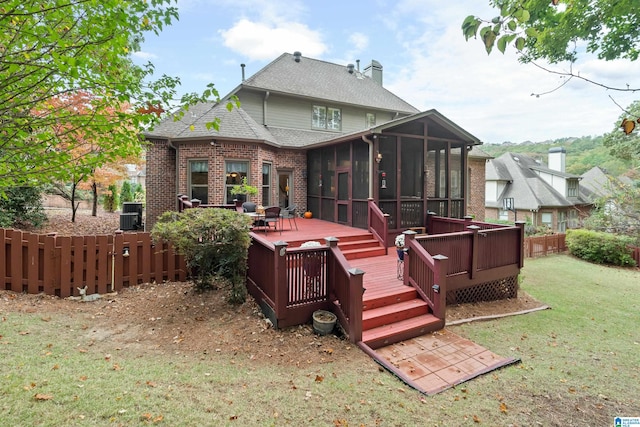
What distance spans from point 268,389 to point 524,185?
2869 centimetres

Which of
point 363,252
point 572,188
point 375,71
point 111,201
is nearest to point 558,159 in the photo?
point 572,188

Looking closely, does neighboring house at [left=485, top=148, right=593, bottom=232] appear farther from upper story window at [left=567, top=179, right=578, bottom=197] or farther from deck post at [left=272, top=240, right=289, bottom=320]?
deck post at [left=272, top=240, right=289, bottom=320]

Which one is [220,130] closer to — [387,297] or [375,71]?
[387,297]

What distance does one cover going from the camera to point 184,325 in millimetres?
5266

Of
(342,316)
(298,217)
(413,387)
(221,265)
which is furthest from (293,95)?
(413,387)

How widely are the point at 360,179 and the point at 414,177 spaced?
245 cm

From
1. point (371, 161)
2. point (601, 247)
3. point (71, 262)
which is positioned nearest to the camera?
point (71, 262)

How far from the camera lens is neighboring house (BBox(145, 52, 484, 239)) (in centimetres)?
1040

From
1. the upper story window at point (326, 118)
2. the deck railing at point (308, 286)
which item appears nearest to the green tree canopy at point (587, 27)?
the deck railing at point (308, 286)

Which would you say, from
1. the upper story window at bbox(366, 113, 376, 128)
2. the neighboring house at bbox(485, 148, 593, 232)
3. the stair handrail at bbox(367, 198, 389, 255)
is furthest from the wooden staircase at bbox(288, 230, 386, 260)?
the neighboring house at bbox(485, 148, 593, 232)

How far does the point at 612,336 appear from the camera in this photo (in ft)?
20.5

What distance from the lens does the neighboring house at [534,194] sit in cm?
2497

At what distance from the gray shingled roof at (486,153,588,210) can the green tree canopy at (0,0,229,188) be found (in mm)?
27511

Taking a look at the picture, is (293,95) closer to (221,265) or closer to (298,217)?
(298,217)
